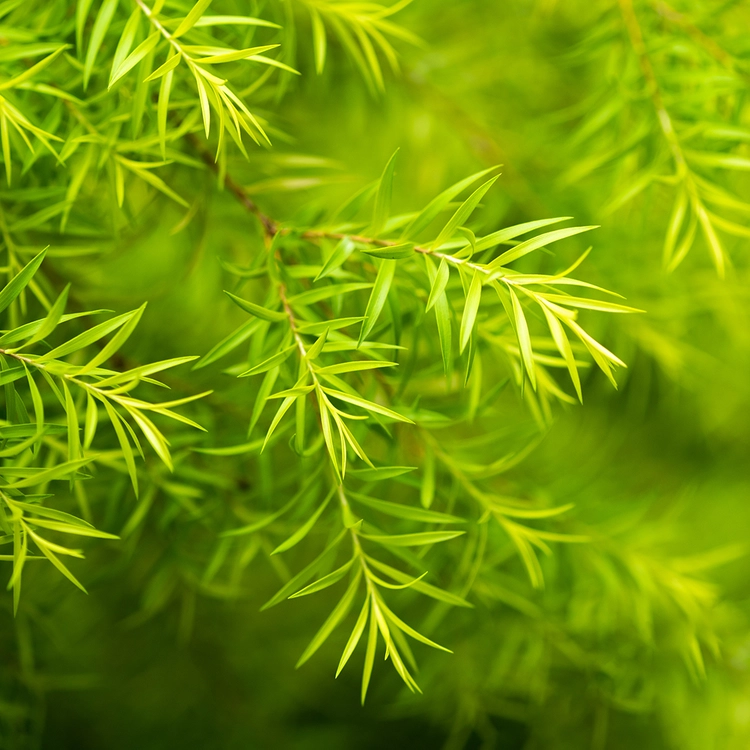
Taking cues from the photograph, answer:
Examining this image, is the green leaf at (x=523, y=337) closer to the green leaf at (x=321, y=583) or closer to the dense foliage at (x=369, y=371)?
the dense foliage at (x=369, y=371)

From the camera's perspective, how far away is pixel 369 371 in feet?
1.30

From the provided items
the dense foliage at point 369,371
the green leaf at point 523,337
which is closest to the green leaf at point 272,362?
the dense foliage at point 369,371

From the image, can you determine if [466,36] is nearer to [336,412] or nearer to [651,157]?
[651,157]

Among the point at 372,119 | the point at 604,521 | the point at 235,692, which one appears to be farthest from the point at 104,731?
the point at 372,119

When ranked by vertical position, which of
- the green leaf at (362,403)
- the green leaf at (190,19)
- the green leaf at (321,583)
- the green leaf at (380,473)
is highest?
the green leaf at (190,19)

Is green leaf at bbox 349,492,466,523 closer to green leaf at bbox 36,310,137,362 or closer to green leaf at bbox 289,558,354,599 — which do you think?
green leaf at bbox 289,558,354,599

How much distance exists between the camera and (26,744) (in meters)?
0.52

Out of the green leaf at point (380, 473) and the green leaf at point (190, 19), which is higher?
the green leaf at point (190, 19)

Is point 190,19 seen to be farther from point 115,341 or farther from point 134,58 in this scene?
point 115,341

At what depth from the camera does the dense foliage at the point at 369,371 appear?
12.8 inches

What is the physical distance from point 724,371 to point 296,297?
651 mm

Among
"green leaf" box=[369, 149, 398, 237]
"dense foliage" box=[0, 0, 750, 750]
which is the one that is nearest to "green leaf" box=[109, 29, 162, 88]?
"dense foliage" box=[0, 0, 750, 750]

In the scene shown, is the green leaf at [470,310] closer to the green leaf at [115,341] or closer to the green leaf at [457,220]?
the green leaf at [457,220]

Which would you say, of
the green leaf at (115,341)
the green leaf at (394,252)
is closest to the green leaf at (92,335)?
the green leaf at (115,341)
